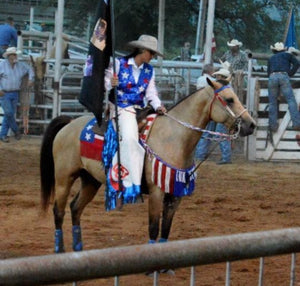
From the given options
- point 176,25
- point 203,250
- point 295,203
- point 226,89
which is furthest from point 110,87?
point 176,25

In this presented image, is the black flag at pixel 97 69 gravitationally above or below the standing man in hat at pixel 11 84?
above

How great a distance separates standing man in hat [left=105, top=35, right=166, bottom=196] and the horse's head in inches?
17.6

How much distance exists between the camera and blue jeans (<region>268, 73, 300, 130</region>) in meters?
16.1

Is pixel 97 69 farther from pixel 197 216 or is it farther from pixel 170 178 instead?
pixel 197 216

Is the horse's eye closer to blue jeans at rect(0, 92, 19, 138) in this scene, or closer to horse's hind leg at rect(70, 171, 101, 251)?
horse's hind leg at rect(70, 171, 101, 251)

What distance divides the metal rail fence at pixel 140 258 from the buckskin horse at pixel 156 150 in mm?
4736

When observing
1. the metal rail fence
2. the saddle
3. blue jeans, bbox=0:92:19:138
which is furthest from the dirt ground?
the metal rail fence

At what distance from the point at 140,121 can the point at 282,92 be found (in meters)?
8.27

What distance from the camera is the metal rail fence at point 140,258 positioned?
110 inches

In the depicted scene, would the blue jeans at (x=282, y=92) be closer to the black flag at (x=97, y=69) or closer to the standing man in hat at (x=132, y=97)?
the standing man in hat at (x=132, y=97)

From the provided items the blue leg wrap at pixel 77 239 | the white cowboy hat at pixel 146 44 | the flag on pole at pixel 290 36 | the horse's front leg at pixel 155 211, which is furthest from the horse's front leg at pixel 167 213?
the flag on pole at pixel 290 36

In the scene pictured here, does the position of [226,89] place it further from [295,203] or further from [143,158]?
[295,203]

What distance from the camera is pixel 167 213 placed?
8172 mm

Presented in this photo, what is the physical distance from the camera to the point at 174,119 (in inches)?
325
